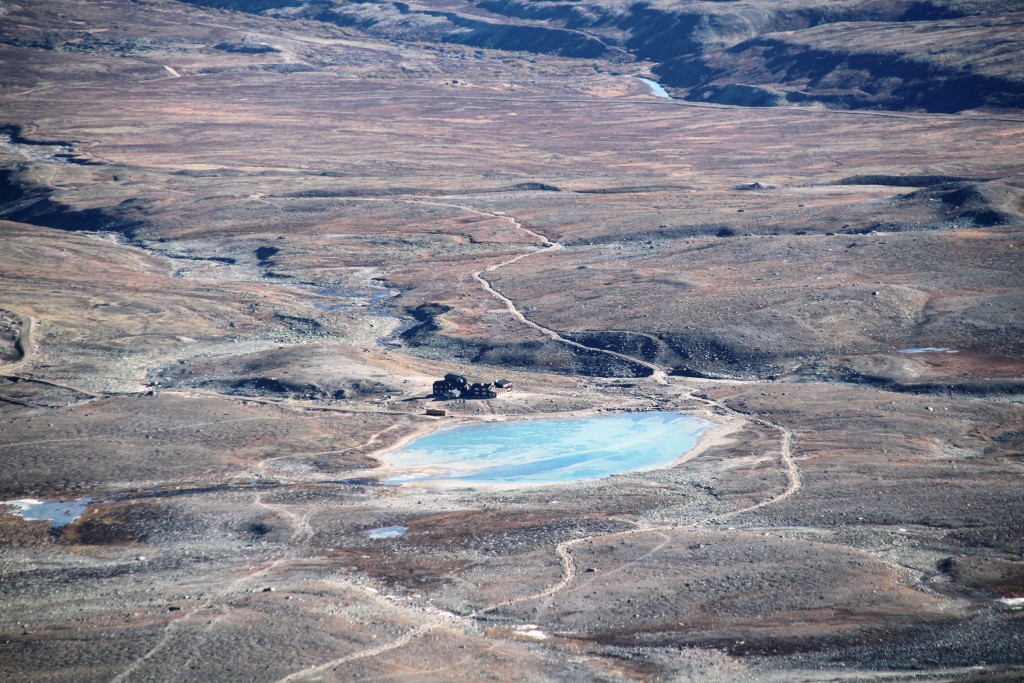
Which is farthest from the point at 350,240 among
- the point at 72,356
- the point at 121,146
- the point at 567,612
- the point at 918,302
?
the point at 567,612

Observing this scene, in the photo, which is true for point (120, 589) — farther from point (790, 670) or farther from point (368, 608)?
point (790, 670)

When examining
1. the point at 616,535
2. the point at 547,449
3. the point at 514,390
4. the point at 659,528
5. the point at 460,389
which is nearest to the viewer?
the point at 616,535

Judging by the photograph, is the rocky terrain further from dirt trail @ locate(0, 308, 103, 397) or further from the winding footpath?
dirt trail @ locate(0, 308, 103, 397)

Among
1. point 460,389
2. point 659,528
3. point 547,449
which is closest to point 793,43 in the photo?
point 460,389

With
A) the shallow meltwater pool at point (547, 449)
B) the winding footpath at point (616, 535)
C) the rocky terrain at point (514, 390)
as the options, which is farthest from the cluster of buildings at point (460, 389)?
the winding footpath at point (616, 535)

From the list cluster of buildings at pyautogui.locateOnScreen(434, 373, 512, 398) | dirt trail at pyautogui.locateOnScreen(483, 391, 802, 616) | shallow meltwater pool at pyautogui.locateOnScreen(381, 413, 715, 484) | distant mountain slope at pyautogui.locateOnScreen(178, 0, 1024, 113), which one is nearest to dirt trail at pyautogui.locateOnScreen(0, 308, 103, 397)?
cluster of buildings at pyautogui.locateOnScreen(434, 373, 512, 398)

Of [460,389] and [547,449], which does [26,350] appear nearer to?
[460,389]
